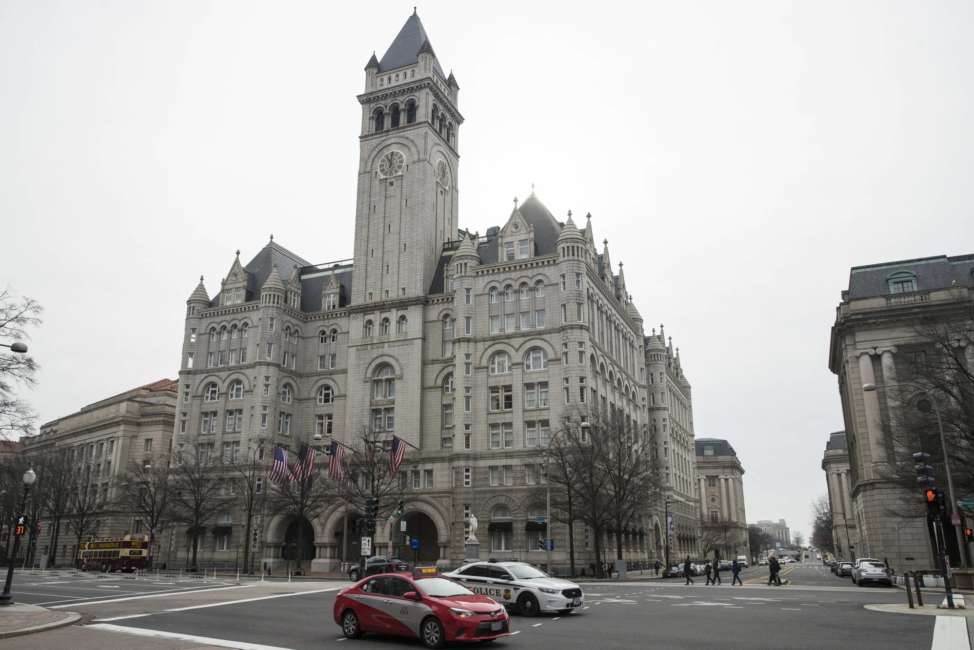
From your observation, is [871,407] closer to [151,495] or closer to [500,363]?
[500,363]

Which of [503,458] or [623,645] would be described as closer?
[623,645]

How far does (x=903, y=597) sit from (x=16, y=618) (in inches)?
1279

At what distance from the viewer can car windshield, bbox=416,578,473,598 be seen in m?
17.2

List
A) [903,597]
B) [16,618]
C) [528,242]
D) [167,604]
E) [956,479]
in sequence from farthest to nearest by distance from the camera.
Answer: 1. [528,242]
2. [956,479]
3. [903,597]
4. [167,604]
5. [16,618]

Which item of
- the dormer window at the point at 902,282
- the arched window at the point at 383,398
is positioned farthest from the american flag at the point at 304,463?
the dormer window at the point at 902,282

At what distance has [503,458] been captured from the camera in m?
66.2

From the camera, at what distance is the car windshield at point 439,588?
1717cm

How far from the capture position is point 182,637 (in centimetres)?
1798

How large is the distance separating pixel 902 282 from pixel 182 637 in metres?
59.2

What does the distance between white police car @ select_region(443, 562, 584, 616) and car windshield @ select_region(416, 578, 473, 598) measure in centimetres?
521

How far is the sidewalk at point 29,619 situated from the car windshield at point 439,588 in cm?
1021

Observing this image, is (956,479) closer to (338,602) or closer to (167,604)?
(338,602)

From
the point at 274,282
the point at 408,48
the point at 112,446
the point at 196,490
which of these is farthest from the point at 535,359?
the point at 112,446

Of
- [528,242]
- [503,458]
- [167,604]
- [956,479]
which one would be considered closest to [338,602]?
[167,604]
